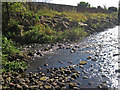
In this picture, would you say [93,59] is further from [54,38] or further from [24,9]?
[24,9]

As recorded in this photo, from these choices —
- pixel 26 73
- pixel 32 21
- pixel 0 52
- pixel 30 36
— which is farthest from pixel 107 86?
pixel 32 21

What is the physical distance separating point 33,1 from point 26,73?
674 cm

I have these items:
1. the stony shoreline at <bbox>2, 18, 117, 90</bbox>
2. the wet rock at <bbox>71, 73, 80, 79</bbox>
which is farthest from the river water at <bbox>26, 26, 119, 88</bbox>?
the stony shoreline at <bbox>2, 18, 117, 90</bbox>

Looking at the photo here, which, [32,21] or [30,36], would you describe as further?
[32,21]

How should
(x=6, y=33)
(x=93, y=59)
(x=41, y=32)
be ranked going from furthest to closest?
(x=41, y=32) → (x=6, y=33) → (x=93, y=59)

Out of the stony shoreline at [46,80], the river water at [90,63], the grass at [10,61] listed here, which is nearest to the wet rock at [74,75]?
the stony shoreline at [46,80]

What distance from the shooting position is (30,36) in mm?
8234

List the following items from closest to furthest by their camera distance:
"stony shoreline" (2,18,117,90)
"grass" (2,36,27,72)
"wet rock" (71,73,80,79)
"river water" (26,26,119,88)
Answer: "stony shoreline" (2,18,117,90)
"river water" (26,26,119,88)
"wet rock" (71,73,80,79)
"grass" (2,36,27,72)

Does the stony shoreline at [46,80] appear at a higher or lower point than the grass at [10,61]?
lower

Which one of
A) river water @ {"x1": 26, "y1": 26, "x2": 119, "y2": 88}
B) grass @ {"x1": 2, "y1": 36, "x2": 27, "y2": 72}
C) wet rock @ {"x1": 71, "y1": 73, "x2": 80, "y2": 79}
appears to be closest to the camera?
river water @ {"x1": 26, "y1": 26, "x2": 119, "y2": 88}

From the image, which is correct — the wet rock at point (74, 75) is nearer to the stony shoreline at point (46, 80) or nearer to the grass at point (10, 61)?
the stony shoreline at point (46, 80)

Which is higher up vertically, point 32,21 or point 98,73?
point 32,21

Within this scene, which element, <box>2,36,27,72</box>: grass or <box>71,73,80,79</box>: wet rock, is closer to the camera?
<box>71,73,80,79</box>: wet rock

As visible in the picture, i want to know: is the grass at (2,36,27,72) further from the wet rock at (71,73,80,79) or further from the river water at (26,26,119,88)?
the wet rock at (71,73,80,79)
